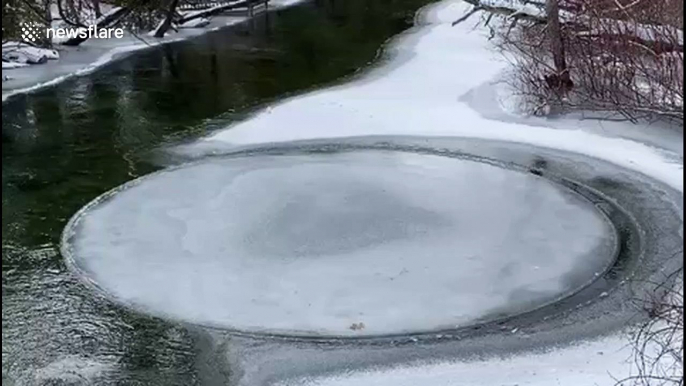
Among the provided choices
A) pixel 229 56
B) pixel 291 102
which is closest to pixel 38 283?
pixel 291 102

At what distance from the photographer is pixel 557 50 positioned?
13617 mm

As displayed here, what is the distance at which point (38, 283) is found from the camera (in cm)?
730

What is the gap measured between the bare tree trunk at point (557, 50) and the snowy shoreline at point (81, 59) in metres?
6.38

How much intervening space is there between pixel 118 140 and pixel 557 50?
659 centimetres

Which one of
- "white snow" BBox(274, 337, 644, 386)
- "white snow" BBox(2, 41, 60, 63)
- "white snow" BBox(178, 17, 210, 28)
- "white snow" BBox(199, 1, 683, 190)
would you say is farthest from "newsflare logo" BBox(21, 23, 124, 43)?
"white snow" BBox(274, 337, 644, 386)

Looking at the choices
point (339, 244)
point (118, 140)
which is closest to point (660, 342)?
point (339, 244)

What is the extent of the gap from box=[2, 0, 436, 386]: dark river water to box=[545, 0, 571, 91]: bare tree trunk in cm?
403

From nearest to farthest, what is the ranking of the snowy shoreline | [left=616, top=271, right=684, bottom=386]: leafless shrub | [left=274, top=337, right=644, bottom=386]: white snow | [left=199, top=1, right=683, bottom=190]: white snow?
[left=616, top=271, right=684, bottom=386]: leafless shrub → [left=274, top=337, right=644, bottom=386]: white snow → [left=199, top=1, right=683, bottom=190]: white snow → the snowy shoreline

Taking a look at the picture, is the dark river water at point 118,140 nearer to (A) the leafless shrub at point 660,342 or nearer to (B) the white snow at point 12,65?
(B) the white snow at point 12,65

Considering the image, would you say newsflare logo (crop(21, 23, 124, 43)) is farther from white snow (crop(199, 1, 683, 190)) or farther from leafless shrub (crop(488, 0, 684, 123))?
leafless shrub (crop(488, 0, 684, 123))

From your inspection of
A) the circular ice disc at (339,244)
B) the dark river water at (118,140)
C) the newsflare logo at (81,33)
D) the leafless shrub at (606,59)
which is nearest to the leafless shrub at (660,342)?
the circular ice disc at (339,244)

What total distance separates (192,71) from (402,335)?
37.3 ft

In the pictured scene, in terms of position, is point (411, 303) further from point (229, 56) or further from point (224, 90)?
point (229, 56)

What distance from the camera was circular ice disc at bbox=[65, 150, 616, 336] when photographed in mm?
6844
